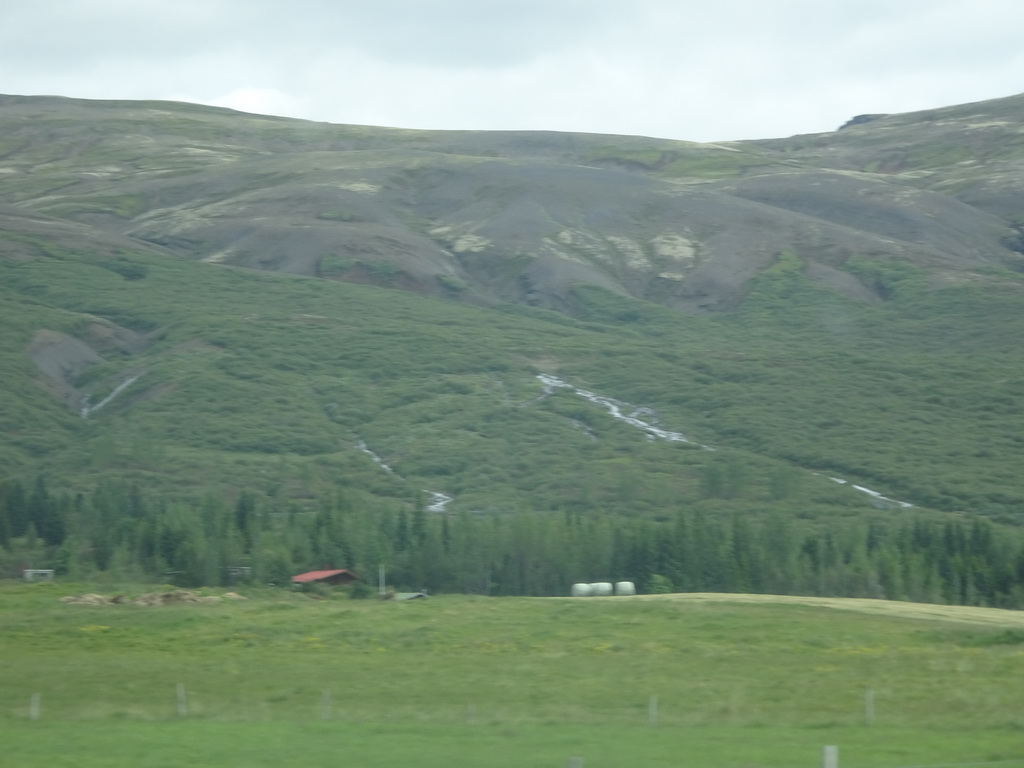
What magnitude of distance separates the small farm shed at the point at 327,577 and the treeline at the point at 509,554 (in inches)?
47.9

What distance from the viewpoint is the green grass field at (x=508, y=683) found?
2519 cm

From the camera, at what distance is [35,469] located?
150000mm

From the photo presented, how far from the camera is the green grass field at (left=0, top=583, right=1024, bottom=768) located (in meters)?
25.2

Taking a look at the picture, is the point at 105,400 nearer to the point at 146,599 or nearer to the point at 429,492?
the point at 429,492

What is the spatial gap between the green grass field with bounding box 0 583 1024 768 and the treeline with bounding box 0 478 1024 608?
723 inches

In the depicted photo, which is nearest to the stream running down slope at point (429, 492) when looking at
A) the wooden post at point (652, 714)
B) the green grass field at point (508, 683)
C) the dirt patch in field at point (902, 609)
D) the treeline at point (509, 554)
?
the treeline at point (509, 554)

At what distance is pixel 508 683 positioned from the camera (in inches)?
1436

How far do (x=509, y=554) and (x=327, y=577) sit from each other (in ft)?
56.2

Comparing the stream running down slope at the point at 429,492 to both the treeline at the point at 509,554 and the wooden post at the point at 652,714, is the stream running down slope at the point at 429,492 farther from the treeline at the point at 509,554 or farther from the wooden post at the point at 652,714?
the wooden post at the point at 652,714

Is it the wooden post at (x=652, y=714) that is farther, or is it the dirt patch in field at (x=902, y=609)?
the dirt patch in field at (x=902, y=609)

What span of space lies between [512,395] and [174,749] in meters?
159

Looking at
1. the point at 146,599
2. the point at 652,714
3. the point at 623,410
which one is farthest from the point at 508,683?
the point at 623,410

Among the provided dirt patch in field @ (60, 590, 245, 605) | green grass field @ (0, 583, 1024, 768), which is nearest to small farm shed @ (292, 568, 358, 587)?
dirt patch in field @ (60, 590, 245, 605)

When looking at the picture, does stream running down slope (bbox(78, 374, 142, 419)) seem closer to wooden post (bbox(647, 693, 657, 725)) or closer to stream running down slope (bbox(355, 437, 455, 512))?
stream running down slope (bbox(355, 437, 455, 512))
